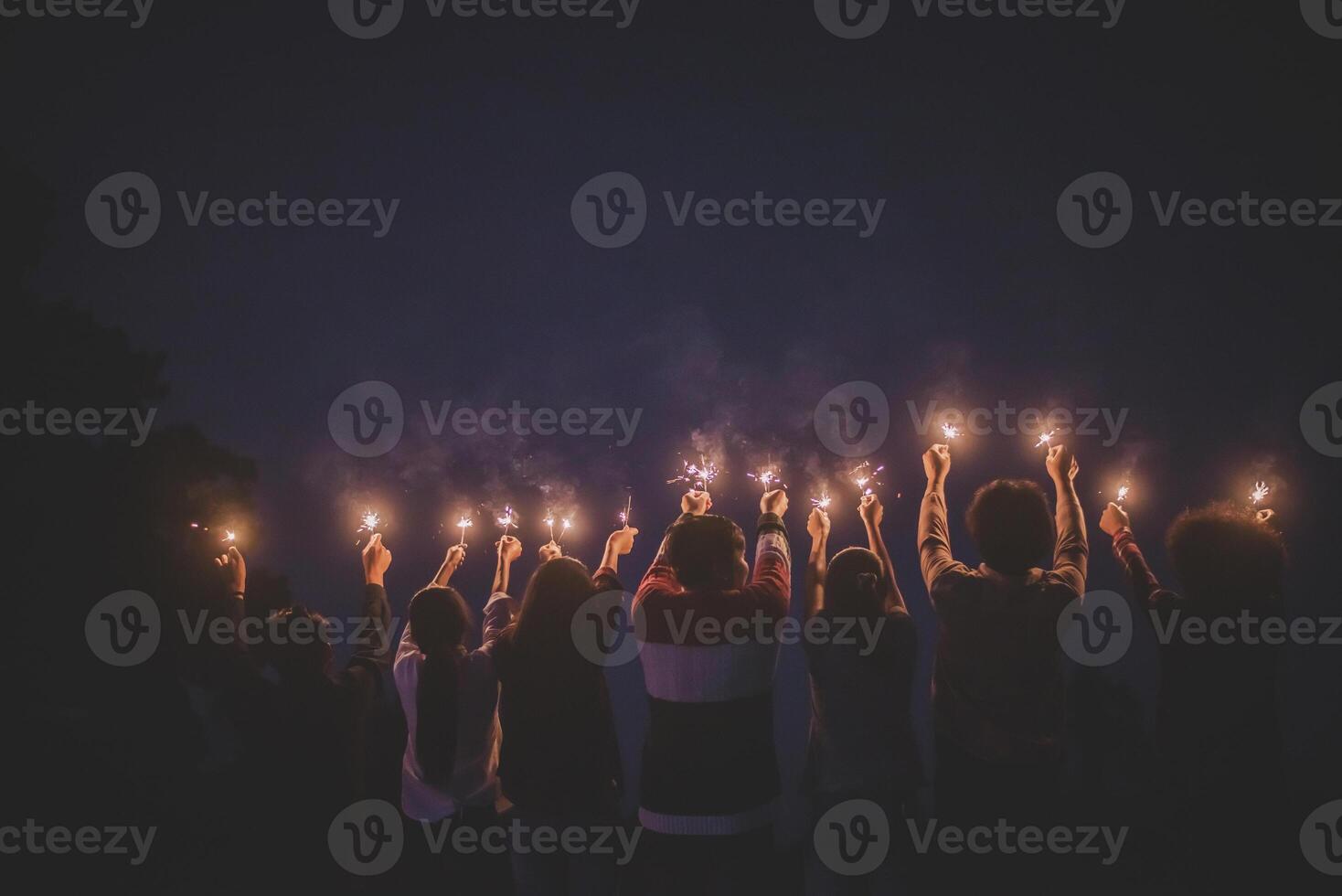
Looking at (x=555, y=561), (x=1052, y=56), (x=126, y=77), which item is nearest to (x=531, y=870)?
(x=555, y=561)

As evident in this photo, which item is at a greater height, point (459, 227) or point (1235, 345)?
point (459, 227)

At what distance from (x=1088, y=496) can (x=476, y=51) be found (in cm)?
594

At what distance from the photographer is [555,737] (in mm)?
2676

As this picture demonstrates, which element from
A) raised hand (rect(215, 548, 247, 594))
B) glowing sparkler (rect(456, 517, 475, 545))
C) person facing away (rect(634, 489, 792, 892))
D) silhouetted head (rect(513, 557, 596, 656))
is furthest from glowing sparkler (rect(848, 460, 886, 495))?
raised hand (rect(215, 548, 247, 594))

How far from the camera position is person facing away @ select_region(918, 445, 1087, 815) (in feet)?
8.39

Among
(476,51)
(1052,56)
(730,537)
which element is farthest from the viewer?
(476,51)

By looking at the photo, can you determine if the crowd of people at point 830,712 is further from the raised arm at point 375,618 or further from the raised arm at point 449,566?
the raised arm at point 449,566

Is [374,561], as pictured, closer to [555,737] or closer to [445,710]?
[445,710]

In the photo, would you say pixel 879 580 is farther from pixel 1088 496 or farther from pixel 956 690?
pixel 1088 496

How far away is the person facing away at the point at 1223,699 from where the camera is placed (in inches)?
97.9

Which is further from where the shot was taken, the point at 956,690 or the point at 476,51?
the point at 476,51

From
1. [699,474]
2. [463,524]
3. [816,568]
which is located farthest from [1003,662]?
[463,524]

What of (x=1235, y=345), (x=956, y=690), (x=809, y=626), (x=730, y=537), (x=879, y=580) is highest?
(x=1235, y=345)

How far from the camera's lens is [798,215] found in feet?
16.3
